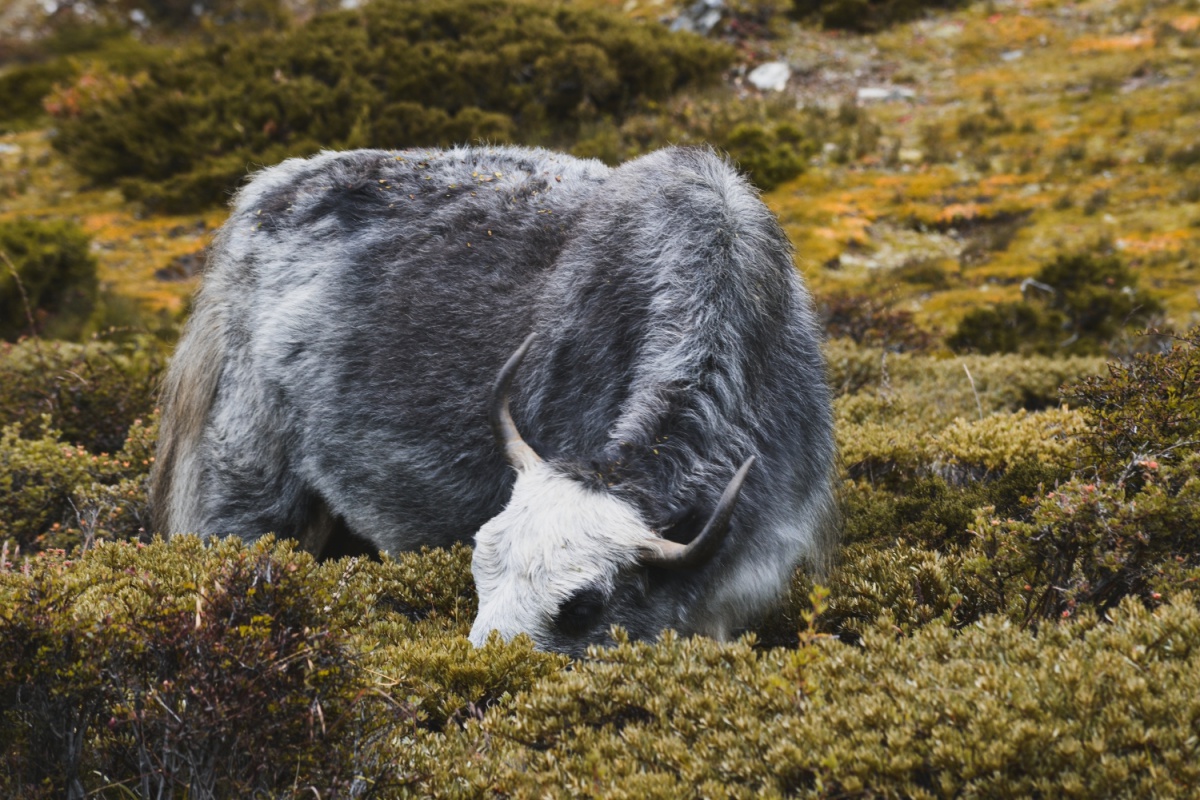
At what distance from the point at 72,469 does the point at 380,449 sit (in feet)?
8.66

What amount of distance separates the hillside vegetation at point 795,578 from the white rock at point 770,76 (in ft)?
9.62

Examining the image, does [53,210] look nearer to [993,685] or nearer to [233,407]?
[233,407]

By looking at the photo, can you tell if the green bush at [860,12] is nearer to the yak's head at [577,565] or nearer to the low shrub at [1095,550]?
the low shrub at [1095,550]

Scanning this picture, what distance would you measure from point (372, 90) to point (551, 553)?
550 inches

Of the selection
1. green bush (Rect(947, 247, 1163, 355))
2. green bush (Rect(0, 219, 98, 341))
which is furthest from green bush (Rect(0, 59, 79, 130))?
green bush (Rect(947, 247, 1163, 355))

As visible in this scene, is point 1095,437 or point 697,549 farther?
point 1095,437

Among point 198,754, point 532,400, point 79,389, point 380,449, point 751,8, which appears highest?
point 198,754

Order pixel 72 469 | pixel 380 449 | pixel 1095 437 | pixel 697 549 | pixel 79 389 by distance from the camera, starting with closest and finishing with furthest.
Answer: pixel 697 549
pixel 1095 437
pixel 380 449
pixel 72 469
pixel 79 389

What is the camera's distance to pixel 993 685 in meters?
2.60

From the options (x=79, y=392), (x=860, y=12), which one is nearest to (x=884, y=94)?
(x=860, y=12)

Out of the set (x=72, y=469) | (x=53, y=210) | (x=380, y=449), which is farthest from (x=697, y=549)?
(x=53, y=210)

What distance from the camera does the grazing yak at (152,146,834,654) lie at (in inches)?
143

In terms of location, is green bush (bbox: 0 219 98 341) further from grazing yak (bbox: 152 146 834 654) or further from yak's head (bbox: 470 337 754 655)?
yak's head (bbox: 470 337 754 655)

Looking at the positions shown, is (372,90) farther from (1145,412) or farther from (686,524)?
(1145,412)
